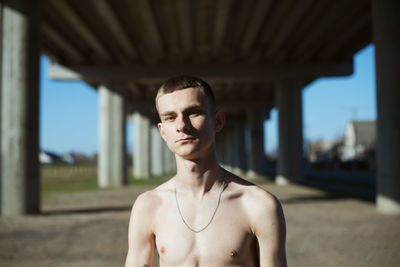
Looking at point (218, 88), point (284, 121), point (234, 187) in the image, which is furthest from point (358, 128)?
point (234, 187)

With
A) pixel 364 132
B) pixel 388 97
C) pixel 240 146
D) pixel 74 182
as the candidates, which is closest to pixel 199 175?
pixel 388 97

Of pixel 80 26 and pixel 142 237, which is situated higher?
pixel 80 26

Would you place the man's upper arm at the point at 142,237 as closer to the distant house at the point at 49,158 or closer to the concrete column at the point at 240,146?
the concrete column at the point at 240,146

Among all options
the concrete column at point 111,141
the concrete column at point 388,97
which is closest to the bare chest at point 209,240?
the concrete column at point 388,97

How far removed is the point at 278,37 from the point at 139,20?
7623 millimetres

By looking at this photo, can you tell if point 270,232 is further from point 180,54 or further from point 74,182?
point 74,182

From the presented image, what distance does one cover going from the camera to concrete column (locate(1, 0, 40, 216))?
34.7ft

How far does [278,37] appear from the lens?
2036cm

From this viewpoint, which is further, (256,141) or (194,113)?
(256,141)

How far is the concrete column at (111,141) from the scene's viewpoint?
23516 mm

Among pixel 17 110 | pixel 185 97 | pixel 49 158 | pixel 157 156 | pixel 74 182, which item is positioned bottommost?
pixel 49 158

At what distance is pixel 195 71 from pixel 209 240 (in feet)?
74.7

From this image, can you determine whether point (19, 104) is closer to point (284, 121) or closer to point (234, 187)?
point (234, 187)

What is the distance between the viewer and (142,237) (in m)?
2.03
